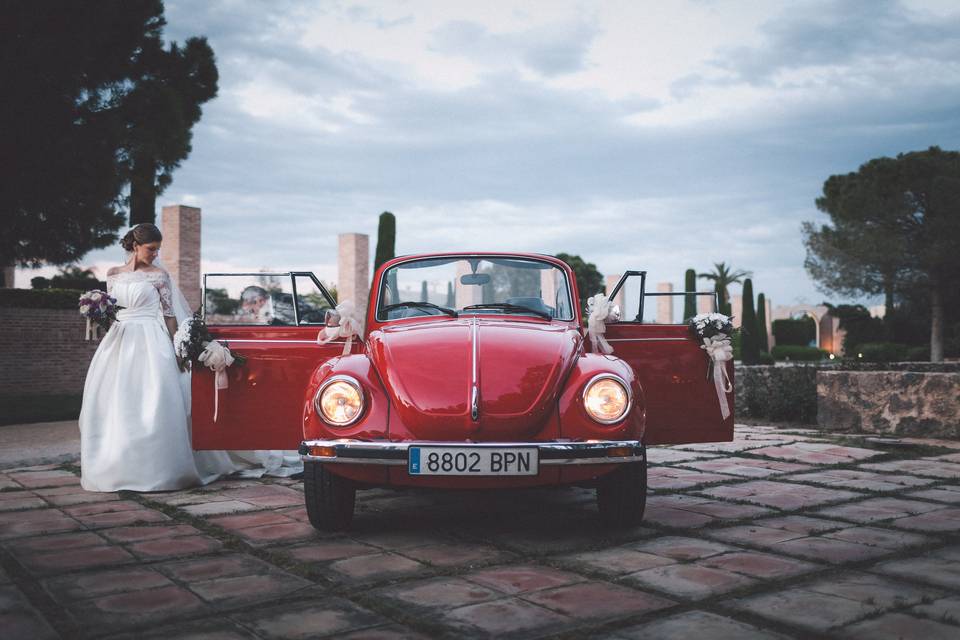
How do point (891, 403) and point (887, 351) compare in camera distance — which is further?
point (887, 351)

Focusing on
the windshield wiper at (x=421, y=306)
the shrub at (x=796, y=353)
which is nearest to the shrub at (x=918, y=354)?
the shrub at (x=796, y=353)

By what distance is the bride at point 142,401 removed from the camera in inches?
205

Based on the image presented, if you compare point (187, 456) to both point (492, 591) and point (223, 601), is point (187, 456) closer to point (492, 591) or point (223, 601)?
point (223, 601)

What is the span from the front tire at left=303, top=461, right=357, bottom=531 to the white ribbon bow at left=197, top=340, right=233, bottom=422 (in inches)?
33.9

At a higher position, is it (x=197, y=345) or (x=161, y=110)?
(x=161, y=110)

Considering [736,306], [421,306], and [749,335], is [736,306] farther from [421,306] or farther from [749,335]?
[421,306]

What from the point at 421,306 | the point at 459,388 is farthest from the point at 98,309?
the point at 459,388

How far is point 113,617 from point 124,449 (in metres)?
2.84

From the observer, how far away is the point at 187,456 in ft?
17.5

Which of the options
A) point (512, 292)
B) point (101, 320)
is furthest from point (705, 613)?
point (101, 320)

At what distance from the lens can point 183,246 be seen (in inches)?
784

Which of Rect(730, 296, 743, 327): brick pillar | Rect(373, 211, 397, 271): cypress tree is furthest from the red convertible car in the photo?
Rect(730, 296, 743, 327): brick pillar

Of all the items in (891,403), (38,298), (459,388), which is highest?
(38,298)

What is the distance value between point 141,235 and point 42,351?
37.5 feet
